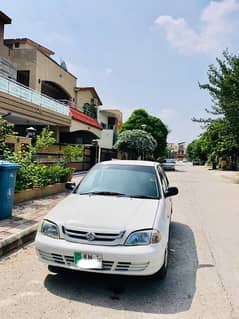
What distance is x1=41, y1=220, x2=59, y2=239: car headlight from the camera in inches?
170

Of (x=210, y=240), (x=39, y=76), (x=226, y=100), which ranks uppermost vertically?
(x=39, y=76)

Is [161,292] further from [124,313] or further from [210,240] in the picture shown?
[210,240]

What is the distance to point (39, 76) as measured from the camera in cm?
2619

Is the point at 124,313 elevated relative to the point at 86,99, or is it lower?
lower

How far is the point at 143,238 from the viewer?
13.5ft

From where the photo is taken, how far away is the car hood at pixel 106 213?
13.8ft

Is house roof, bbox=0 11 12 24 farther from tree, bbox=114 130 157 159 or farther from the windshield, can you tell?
tree, bbox=114 130 157 159

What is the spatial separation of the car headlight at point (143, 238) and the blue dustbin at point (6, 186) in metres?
3.81

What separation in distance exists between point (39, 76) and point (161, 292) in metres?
24.3

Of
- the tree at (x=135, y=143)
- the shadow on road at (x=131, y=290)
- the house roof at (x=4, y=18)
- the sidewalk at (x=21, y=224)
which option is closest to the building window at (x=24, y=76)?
the house roof at (x=4, y=18)

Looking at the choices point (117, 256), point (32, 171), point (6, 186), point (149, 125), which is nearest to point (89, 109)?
point (149, 125)

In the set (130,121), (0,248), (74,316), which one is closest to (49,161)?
(0,248)

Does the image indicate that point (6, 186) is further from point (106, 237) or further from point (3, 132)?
point (106, 237)

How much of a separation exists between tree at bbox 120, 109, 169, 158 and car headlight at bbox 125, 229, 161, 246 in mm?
41549
